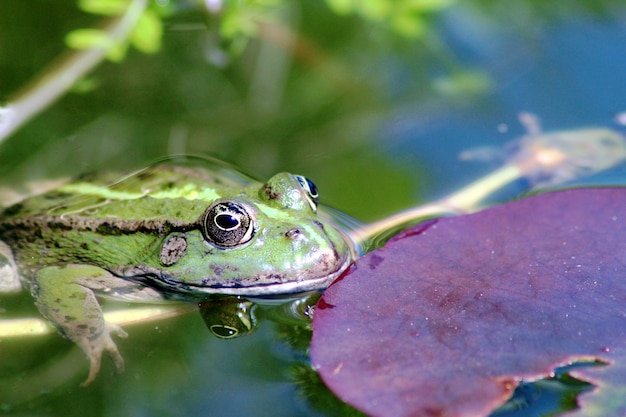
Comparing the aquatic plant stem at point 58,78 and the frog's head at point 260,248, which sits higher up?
the aquatic plant stem at point 58,78

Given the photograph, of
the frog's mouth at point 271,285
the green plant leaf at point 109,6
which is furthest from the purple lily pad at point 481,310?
the green plant leaf at point 109,6

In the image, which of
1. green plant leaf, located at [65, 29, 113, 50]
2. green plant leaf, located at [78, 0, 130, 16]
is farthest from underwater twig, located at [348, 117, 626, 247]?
green plant leaf, located at [78, 0, 130, 16]

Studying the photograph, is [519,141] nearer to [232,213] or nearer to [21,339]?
[232,213]

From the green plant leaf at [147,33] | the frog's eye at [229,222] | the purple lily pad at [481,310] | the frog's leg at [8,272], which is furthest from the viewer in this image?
the green plant leaf at [147,33]

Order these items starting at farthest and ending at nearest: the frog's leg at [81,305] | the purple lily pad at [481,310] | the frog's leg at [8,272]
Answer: the frog's leg at [8,272] < the frog's leg at [81,305] < the purple lily pad at [481,310]

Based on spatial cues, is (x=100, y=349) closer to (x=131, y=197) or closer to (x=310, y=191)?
(x=131, y=197)

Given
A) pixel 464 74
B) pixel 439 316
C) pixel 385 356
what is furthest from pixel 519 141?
pixel 385 356

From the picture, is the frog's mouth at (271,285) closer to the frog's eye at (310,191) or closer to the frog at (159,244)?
the frog at (159,244)
